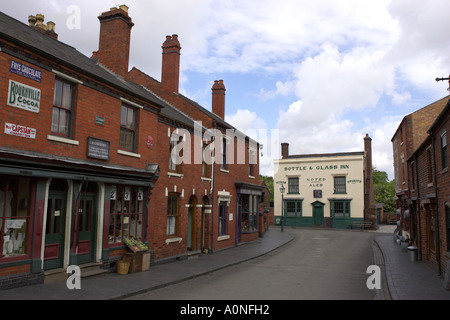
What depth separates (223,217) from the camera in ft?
67.8

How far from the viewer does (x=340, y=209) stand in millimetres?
39625

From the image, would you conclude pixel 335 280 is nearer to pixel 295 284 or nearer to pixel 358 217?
pixel 295 284

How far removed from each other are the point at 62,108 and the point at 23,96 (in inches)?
55.2

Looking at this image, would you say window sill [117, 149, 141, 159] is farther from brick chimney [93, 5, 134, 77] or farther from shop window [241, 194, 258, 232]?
shop window [241, 194, 258, 232]

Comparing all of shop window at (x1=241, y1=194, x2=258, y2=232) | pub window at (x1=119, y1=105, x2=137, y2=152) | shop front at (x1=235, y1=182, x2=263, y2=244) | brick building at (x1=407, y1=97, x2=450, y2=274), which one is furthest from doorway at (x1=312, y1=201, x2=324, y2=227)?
pub window at (x1=119, y1=105, x2=137, y2=152)

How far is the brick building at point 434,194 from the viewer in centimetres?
1199

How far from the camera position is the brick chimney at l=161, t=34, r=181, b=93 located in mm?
20373

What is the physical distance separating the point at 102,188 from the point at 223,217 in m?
10.0

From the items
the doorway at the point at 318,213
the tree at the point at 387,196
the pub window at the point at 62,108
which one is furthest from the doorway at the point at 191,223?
the tree at the point at 387,196

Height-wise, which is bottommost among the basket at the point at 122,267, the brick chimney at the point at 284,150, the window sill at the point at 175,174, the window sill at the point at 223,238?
the basket at the point at 122,267

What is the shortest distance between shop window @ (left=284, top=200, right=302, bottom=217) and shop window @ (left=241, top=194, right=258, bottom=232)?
16.7 metres

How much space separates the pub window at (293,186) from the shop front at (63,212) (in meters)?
30.9

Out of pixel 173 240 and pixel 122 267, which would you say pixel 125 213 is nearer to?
pixel 122 267

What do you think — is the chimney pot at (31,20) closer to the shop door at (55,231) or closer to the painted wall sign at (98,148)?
the painted wall sign at (98,148)
